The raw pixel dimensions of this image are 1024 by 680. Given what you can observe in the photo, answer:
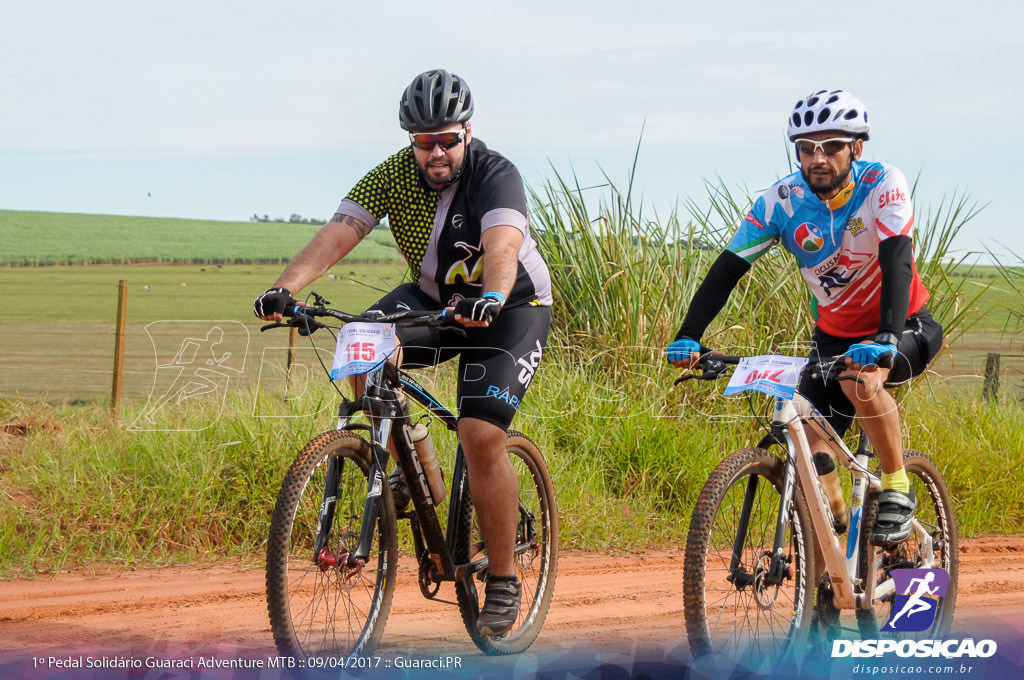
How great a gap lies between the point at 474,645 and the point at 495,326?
1.49 meters

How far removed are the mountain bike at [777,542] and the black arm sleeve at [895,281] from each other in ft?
0.97

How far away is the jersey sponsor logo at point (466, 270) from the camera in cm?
454

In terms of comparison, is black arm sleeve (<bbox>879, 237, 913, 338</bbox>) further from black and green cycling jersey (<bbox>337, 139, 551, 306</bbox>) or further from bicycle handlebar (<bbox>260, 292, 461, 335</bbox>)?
bicycle handlebar (<bbox>260, 292, 461, 335</bbox>)

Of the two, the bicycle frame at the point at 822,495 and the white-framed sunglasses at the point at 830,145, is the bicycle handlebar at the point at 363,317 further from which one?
the white-framed sunglasses at the point at 830,145

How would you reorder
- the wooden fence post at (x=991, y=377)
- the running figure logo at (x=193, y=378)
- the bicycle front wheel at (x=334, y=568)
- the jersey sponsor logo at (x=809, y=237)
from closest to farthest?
the bicycle front wheel at (x=334, y=568) → the jersey sponsor logo at (x=809, y=237) → the running figure logo at (x=193, y=378) → the wooden fence post at (x=991, y=377)

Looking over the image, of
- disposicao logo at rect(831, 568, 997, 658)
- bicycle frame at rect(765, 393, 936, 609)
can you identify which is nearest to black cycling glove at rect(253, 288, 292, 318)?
bicycle frame at rect(765, 393, 936, 609)

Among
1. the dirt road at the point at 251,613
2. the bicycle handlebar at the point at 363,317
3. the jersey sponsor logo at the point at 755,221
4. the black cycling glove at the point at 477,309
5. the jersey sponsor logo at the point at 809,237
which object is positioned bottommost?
the dirt road at the point at 251,613

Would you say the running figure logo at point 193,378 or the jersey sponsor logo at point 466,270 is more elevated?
the jersey sponsor logo at point 466,270

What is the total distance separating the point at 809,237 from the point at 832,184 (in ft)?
0.85

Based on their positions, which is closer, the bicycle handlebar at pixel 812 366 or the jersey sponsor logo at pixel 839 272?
the bicycle handlebar at pixel 812 366

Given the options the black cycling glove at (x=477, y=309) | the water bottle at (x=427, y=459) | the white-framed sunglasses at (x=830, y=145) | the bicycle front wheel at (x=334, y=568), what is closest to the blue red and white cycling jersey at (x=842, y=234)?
the white-framed sunglasses at (x=830, y=145)

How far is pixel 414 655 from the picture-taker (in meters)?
4.57

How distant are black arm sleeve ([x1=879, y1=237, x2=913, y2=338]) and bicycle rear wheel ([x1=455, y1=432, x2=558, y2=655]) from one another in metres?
1.67

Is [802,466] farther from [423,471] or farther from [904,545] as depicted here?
[423,471]
